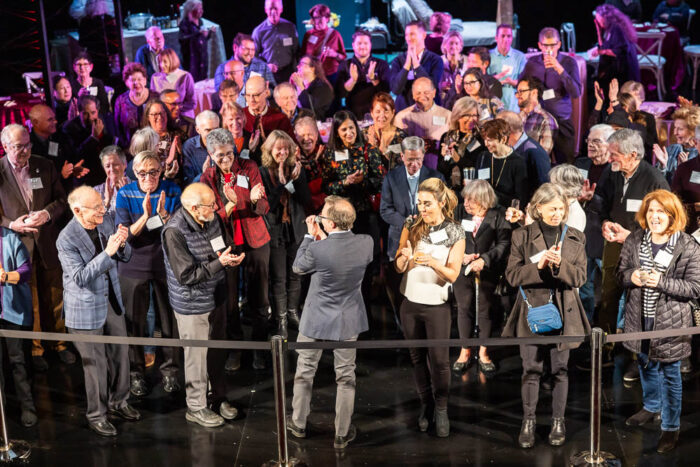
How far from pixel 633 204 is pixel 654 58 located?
7034 millimetres

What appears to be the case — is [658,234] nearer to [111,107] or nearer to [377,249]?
[377,249]

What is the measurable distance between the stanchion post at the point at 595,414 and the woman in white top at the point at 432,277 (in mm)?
790

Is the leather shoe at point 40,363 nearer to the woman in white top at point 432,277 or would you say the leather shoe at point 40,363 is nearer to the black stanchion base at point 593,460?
the woman in white top at point 432,277

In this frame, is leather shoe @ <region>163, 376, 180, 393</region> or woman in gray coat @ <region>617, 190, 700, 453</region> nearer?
woman in gray coat @ <region>617, 190, 700, 453</region>

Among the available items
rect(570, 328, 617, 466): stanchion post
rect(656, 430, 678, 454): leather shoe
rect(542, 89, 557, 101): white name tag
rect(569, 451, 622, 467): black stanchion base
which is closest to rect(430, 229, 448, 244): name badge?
rect(570, 328, 617, 466): stanchion post

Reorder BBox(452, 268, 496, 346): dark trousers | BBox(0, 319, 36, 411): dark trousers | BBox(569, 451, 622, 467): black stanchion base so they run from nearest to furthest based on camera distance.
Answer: BBox(569, 451, 622, 467): black stanchion base < BBox(0, 319, 36, 411): dark trousers < BBox(452, 268, 496, 346): dark trousers

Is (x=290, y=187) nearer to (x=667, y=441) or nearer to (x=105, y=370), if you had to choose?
(x=105, y=370)

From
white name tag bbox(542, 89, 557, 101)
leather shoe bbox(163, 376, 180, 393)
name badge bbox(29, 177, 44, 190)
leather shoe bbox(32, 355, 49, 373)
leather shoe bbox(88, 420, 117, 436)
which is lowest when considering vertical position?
leather shoe bbox(32, 355, 49, 373)

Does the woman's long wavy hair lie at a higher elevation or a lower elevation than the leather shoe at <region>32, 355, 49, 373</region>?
higher

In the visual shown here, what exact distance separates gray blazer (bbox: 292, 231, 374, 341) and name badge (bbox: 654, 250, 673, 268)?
1.57 metres

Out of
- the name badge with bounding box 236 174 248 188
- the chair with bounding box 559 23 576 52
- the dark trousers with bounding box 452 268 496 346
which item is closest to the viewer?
the dark trousers with bounding box 452 268 496 346

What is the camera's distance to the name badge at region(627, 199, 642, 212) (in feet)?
17.3

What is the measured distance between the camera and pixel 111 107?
8.81 m

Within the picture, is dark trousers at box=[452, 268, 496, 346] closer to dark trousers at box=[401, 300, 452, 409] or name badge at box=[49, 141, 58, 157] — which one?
dark trousers at box=[401, 300, 452, 409]
